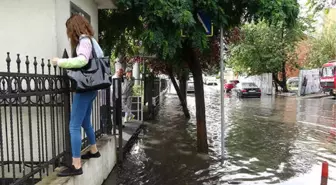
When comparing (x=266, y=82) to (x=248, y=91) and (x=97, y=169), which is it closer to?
(x=248, y=91)

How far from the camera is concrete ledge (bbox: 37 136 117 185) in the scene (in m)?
3.70

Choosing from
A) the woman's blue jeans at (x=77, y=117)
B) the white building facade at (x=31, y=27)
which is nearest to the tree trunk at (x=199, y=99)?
the white building facade at (x=31, y=27)

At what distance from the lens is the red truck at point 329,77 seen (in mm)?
26245

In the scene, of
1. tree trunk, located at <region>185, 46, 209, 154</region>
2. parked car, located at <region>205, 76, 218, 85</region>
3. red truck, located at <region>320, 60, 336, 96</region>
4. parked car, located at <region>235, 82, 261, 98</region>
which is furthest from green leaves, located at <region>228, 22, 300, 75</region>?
parked car, located at <region>205, 76, 218, 85</region>

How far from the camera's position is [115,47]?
27.7 feet

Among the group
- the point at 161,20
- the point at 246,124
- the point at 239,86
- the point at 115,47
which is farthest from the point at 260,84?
the point at 161,20

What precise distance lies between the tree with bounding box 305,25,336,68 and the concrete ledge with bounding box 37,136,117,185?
3017 centimetres

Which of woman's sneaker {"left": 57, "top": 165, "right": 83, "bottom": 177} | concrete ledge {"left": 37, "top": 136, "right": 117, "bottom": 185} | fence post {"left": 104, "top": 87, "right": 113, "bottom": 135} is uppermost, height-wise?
fence post {"left": 104, "top": 87, "right": 113, "bottom": 135}

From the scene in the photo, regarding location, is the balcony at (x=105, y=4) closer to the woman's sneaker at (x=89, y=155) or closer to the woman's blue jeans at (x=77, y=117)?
the woman's blue jeans at (x=77, y=117)

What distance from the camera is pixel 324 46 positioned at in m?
31.4

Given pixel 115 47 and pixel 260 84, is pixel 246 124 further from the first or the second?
pixel 260 84

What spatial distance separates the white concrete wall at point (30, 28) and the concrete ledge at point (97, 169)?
65.2 inches

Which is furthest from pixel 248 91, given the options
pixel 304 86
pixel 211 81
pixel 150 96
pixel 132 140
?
pixel 211 81

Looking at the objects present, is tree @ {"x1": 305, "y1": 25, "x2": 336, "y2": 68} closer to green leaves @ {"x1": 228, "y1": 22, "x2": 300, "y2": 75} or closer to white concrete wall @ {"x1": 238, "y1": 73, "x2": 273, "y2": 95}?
green leaves @ {"x1": 228, "y1": 22, "x2": 300, "y2": 75}
